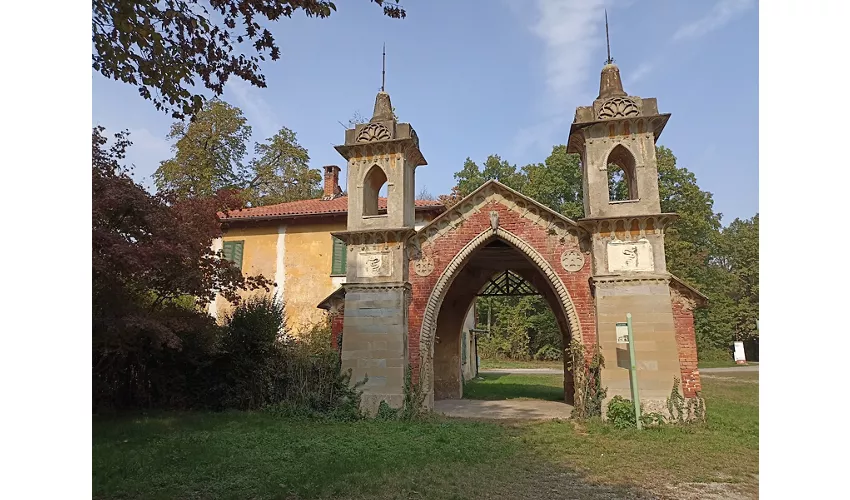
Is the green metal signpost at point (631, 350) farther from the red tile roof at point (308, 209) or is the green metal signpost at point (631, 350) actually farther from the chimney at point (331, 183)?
the chimney at point (331, 183)

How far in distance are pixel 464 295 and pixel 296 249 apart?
6490 mm

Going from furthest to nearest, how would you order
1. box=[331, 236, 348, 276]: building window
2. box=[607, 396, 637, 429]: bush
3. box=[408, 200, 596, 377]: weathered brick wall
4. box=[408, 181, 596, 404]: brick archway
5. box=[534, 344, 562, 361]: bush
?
box=[534, 344, 562, 361]: bush
box=[331, 236, 348, 276]: building window
box=[408, 181, 596, 404]: brick archway
box=[408, 200, 596, 377]: weathered brick wall
box=[607, 396, 637, 429]: bush

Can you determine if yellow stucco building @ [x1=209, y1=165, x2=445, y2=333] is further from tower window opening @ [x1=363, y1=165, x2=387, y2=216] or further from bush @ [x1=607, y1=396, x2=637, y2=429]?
bush @ [x1=607, y1=396, x2=637, y2=429]

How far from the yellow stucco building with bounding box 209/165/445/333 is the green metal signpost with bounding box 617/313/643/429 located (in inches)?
367

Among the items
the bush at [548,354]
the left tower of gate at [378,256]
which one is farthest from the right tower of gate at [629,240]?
the bush at [548,354]

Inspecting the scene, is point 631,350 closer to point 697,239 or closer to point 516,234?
point 516,234

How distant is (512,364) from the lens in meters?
32.4

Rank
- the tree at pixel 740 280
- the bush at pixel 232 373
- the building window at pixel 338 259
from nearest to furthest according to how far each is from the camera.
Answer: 1. the bush at pixel 232 373
2. the building window at pixel 338 259
3. the tree at pixel 740 280

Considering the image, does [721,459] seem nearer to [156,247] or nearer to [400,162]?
[400,162]

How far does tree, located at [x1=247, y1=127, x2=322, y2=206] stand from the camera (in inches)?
956

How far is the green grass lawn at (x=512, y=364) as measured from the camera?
31.2 metres

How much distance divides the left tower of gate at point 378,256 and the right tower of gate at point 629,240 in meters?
3.48

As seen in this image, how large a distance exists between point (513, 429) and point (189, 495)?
533 centimetres

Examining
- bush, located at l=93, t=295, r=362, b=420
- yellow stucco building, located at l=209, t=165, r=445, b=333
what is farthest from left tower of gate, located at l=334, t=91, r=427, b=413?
yellow stucco building, located at l=209, t=165, r=445, b=333
